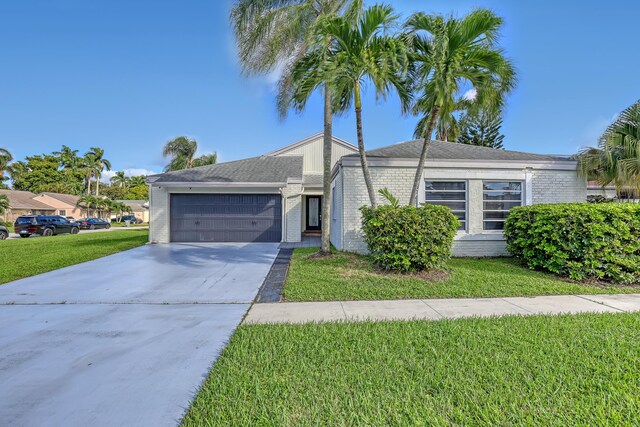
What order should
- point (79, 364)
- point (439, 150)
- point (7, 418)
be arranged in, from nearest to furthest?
point (7, 418) < point (79, 364) < point (439, 150)

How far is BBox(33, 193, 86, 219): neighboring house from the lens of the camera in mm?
39719

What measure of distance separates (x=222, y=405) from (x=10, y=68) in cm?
1897

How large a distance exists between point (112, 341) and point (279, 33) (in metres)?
8.57

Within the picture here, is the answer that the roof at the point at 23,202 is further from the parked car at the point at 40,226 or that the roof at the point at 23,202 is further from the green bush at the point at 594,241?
the green bush at the point at 594,241

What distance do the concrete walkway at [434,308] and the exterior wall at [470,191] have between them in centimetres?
402

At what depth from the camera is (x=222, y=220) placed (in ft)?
47.5

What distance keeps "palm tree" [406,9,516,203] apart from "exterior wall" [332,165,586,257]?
1.92 m

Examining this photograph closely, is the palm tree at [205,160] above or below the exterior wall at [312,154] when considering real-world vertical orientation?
above

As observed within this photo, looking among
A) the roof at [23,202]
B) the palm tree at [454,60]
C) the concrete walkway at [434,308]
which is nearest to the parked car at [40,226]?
the roof at [23,202]

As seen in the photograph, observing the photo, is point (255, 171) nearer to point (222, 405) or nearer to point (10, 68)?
point (10, 68)

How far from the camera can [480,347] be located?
3.37 m

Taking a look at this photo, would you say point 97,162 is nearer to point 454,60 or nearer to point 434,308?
point 454,60

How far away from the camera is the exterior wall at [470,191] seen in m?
9.45

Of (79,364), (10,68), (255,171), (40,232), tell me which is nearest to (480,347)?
(79,364)
